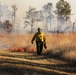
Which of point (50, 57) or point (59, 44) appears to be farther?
point (59, 44)

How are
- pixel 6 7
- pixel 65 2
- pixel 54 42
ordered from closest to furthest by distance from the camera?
pixel 54 42, pixel 65 2, pixel 6 7

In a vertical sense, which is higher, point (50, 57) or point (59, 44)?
point (59, 44)

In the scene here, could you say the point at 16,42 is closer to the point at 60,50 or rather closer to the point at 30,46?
the point at 30,46

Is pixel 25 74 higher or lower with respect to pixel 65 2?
lower

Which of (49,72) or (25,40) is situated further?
(25,40)

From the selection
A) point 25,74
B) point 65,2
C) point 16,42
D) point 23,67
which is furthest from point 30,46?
point 65,2

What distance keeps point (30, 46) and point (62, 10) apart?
152ft

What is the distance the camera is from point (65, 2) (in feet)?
224

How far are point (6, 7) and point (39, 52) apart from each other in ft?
323

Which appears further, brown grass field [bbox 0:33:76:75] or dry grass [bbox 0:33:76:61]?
dry grass [bbox 0:33:76:61]

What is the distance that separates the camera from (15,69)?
38.4 feet

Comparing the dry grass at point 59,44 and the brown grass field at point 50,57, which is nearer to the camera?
the brown grass field at point 50,57

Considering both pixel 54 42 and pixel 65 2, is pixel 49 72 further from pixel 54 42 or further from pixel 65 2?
pixel 65 2

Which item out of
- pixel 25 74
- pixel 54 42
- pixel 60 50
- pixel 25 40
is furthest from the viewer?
pixel 25 40
